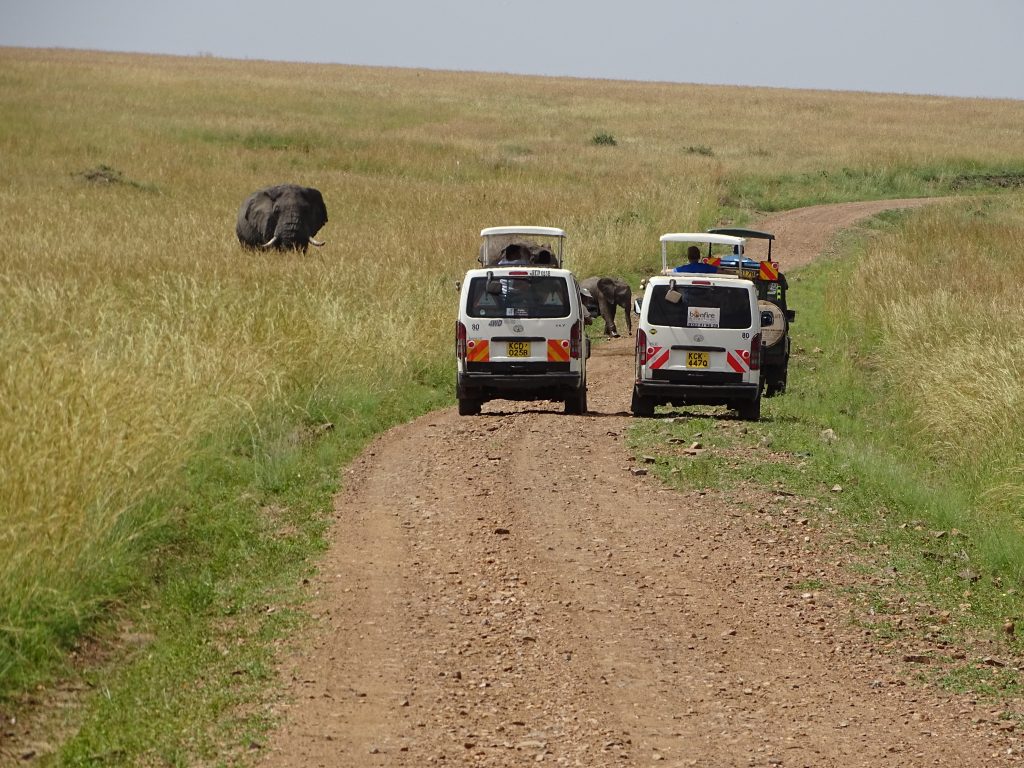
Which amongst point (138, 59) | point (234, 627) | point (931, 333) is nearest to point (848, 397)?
point (931, 333)

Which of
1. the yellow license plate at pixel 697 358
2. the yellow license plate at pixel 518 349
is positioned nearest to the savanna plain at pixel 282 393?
the yellow license plate at pixel 697 358

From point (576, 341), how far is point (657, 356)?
0.93 metres

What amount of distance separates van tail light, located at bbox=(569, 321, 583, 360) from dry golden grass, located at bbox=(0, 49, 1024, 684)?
2818 millimetres

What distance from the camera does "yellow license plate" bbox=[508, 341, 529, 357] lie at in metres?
16.6

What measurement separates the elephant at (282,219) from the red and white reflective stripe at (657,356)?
15.2 meters

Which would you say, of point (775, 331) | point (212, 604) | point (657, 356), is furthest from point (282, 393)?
point (775, 331)

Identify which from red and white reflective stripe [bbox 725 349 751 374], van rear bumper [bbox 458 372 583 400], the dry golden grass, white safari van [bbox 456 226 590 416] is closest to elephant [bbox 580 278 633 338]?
the dry golden grass

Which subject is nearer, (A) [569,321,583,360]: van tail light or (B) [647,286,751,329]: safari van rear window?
(B) [647,286,751,329]: safari van rear window

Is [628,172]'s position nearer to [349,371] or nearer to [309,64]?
[349,371]

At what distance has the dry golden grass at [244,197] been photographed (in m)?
11.1

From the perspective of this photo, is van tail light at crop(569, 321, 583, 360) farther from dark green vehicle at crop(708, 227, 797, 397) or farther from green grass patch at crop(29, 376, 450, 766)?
green grass patch at crop(29, 376, 450, 766)

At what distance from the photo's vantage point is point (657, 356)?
16562 mm

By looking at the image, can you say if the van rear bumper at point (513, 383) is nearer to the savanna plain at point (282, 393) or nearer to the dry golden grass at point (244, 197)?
the savanna plain at point (282, 393)

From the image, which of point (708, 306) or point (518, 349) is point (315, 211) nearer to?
point (518, 349)
